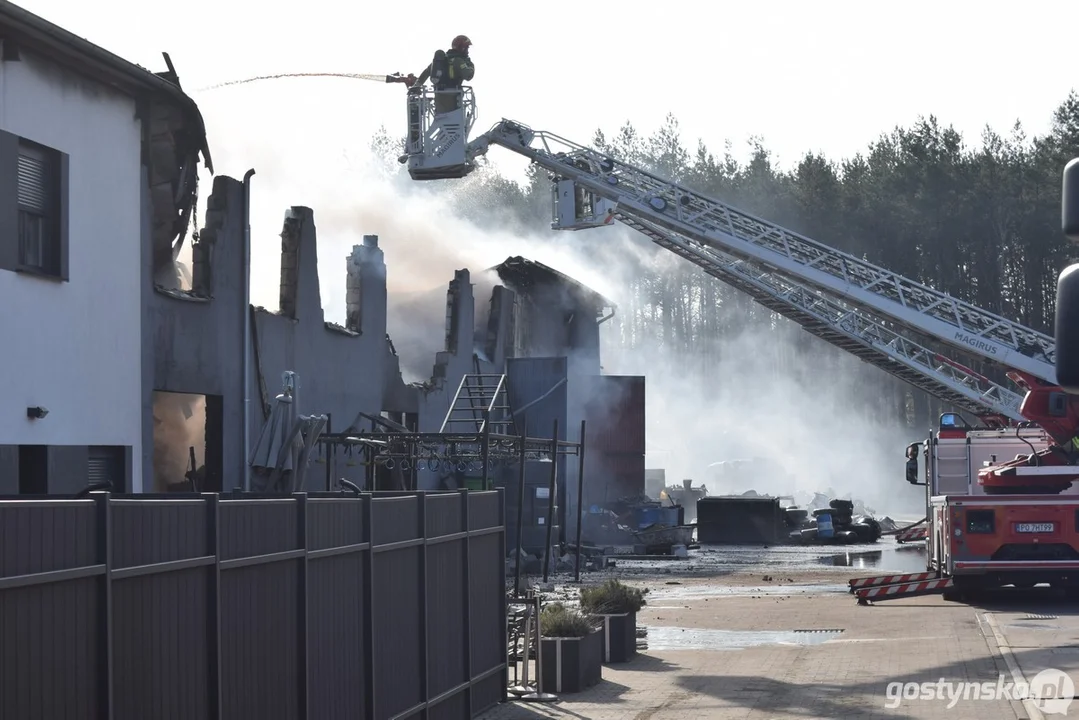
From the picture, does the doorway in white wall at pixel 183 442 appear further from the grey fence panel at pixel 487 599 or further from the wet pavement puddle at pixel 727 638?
the grey fence panel at pixel 487 599

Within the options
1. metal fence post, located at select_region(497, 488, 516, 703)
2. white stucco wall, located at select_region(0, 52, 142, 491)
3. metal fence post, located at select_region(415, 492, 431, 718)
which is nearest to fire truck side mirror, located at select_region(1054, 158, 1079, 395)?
metal fence post, located at select_region(415, 492, 431, 718)

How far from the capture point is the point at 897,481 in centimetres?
7575

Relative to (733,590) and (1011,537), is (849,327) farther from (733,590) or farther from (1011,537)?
(1011,537)

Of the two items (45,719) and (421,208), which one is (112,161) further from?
(421,208)

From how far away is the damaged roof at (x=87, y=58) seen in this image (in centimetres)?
1520

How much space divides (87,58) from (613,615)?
8.90 m

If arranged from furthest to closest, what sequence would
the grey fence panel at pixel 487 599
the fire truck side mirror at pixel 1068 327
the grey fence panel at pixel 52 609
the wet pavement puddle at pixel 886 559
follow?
the wet pavement puddle at pixel 886 559, the grey fence panel at pixel 487 599, the grey fence panel at pixel 52 609, the fire truck side mirror at pixel 1068 327

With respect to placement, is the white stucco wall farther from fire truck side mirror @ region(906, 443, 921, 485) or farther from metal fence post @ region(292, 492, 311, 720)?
fire truck side mirror @ region(906, 443, 921, 485)

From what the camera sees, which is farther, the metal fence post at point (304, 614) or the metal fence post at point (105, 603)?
the metal fence post at point (304, 614)

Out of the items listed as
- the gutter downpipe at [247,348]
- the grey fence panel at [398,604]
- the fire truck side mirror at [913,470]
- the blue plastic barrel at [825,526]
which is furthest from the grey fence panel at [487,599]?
the blue plastic barrel at [825,526]

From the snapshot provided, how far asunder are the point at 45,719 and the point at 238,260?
643 inches

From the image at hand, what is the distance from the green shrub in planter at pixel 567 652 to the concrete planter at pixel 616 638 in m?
1.36

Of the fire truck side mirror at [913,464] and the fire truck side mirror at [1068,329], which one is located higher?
the fire truck side mirror at [1068,329]

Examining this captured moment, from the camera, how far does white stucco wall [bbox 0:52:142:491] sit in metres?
15.7
